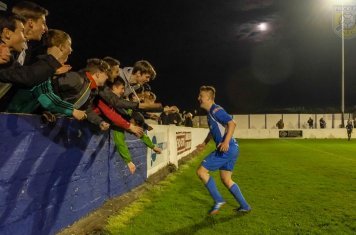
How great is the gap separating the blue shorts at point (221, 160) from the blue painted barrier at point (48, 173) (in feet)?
5.23

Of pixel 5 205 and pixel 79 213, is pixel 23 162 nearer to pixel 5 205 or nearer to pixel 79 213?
pixel 5 205

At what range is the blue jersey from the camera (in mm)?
6637

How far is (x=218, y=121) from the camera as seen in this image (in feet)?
22.0

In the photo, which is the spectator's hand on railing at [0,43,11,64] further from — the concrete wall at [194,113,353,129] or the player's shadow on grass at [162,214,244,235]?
the concrete wall at [194,113,353,129]

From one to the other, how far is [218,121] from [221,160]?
23.2 inches

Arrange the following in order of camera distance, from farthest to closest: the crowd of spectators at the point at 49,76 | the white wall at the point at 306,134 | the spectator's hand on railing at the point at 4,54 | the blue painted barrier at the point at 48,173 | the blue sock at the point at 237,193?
the white wall at the point at 306,134 < the blue sock at the point at 237,193 < the blue painted barrier at the point at 48,173 < the crowd of spectators at the point at 49,76 < the spectator's hand on railing at the point at 4,54

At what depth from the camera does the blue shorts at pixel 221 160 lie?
22.1 ft

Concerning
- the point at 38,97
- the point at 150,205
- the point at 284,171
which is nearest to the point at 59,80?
the point at 38,97

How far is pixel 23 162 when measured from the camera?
13.8 ft

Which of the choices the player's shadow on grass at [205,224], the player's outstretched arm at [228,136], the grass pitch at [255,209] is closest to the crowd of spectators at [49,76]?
the player's outstretched arm at [228,136]

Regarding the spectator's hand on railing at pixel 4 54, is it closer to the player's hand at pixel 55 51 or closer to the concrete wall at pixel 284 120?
the player's hand at pixel 55 51

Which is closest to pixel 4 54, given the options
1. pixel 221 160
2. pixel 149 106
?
pixel 149 106

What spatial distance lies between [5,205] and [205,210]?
362cm

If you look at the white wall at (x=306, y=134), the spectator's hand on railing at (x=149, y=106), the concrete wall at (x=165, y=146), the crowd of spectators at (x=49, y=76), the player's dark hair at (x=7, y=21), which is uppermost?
the player's dark hair at (x=7, y=21)
